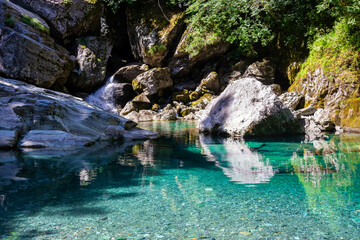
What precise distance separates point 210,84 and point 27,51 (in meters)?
12.1

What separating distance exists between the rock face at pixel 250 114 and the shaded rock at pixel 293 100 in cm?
390

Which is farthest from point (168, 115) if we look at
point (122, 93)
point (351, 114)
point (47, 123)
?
point (47, 123)

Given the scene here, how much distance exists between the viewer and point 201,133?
993 centimetres

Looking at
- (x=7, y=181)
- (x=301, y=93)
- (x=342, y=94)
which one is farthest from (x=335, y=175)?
(x=301, y=93)

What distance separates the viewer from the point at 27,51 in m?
16.0

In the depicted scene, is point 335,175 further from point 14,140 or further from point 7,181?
point 14,140

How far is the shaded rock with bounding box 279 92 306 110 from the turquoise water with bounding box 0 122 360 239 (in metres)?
7.39

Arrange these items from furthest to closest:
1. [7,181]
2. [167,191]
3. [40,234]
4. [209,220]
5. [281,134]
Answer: [281,134] → [7,181] → [167,191] → [209,220] → [40,234]

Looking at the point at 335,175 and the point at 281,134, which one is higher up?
the point at 281,134

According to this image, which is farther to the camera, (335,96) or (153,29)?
(153,29)

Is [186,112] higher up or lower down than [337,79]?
lower down

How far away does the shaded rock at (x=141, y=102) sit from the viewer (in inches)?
816

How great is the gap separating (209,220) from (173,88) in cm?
2024

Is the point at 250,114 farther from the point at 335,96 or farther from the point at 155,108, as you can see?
the point at 155,108
